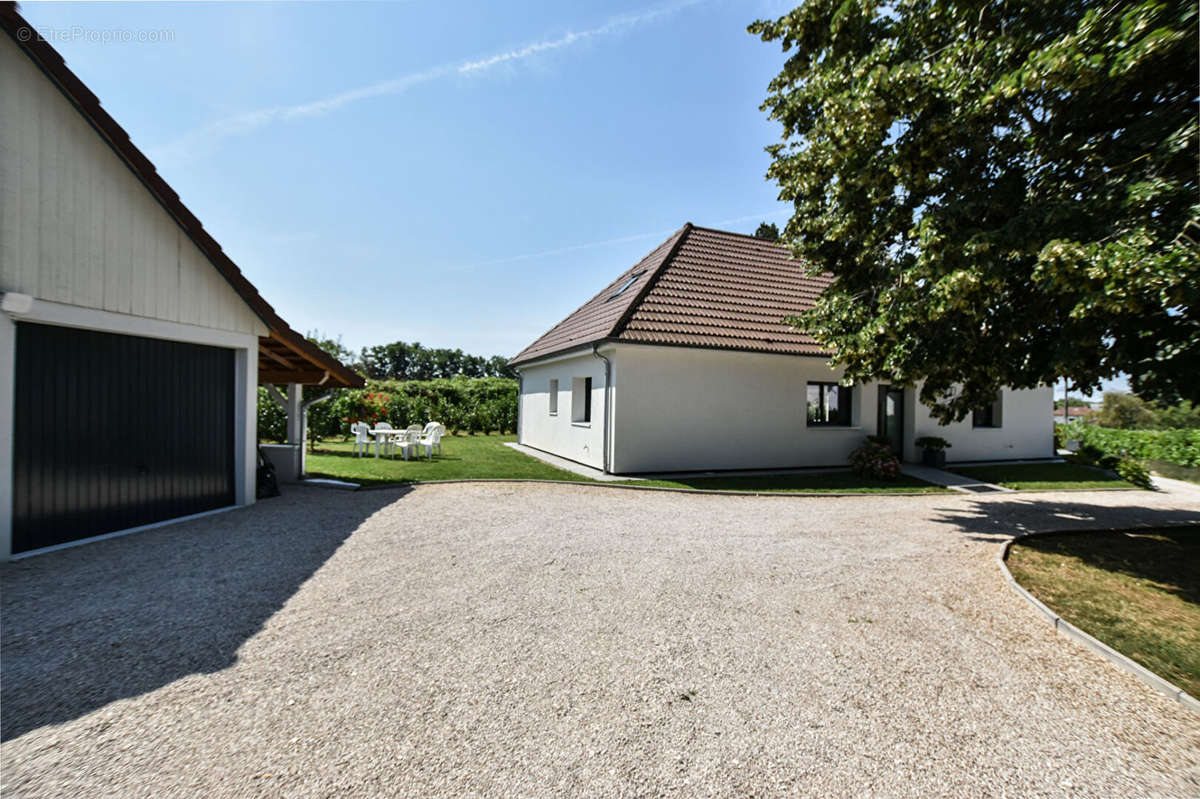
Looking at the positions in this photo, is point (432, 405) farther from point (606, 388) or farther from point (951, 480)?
point (951, 480)

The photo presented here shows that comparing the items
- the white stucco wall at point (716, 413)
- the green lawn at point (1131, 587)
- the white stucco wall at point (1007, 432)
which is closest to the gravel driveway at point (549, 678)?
the green lawn at point (1131, 587)

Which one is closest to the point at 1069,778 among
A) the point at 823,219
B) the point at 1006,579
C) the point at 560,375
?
the point at 1006,579

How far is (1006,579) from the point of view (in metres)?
5.51

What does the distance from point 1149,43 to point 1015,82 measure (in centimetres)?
95

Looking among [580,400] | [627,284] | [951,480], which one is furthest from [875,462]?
[627,284]

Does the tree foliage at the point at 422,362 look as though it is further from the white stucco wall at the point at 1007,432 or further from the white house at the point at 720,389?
the white stucco wall at the point at 1007,432

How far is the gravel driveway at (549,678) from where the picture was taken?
2.51m

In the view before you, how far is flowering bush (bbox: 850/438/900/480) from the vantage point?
12740 millimetres

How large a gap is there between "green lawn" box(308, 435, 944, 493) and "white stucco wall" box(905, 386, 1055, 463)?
136 inches

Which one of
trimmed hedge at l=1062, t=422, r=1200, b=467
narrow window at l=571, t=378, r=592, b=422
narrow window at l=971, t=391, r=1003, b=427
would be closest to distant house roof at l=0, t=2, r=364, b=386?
narrow window at l=571, t=378, r=592, b=422

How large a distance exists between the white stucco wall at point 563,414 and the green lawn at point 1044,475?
9932 mm

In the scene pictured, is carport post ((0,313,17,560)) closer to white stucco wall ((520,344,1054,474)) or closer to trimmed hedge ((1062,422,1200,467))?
white stucco wall ((520,344,1054,474))

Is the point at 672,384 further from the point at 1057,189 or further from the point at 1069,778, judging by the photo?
the point at 1069,778

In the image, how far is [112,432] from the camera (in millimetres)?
6453
